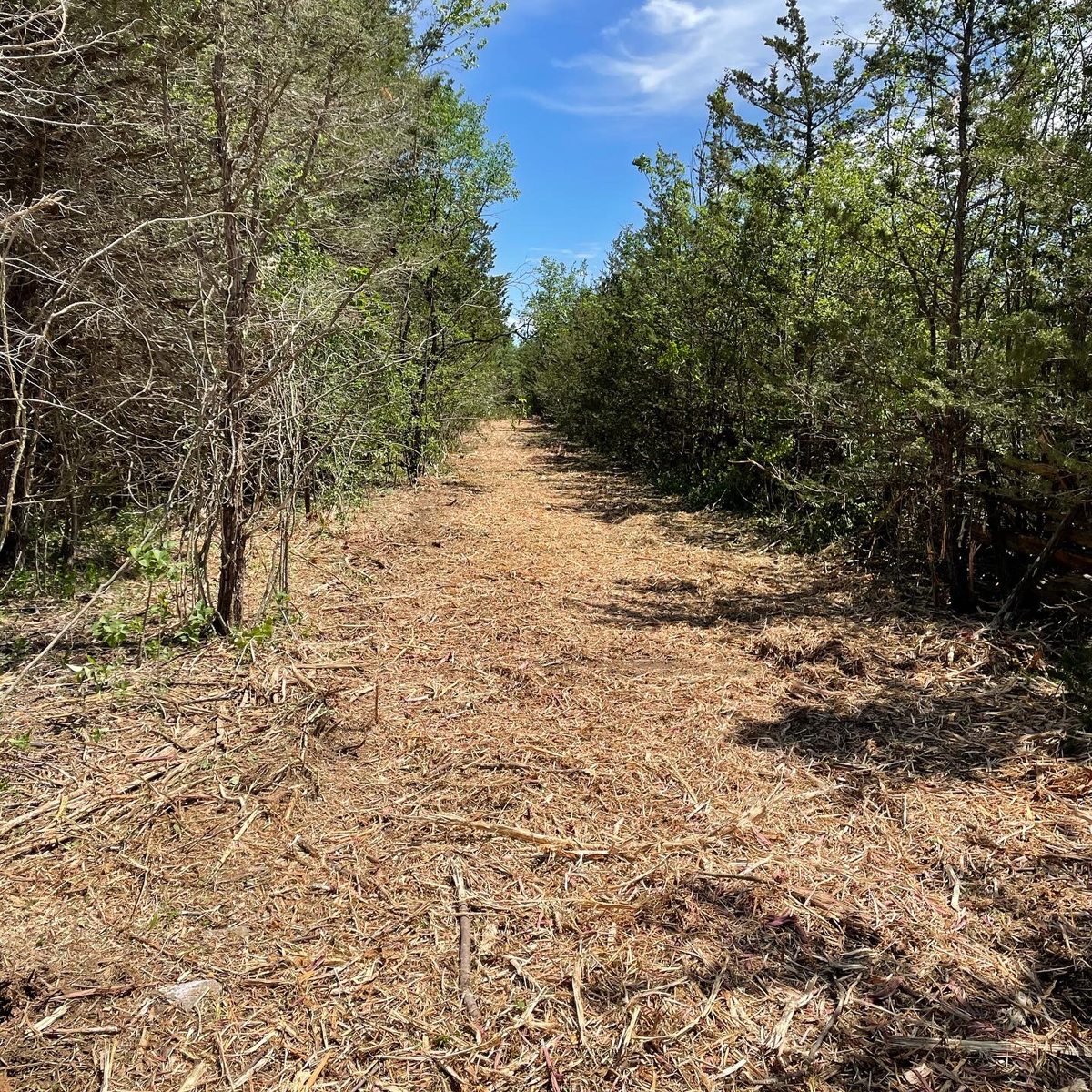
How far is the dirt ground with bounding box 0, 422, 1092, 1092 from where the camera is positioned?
1974mm

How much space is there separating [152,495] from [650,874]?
5122mm

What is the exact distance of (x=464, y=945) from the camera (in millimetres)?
2346

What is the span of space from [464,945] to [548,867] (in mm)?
471

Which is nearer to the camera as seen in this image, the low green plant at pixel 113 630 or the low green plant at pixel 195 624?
the low green plant at pixel 113 630

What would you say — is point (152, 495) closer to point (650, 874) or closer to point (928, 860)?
point (650, 874)

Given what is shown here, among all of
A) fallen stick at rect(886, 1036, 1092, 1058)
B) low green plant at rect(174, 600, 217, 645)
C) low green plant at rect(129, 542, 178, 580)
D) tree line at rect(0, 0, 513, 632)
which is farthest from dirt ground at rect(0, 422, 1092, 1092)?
tree line at rect(0, 0, 513, 632)

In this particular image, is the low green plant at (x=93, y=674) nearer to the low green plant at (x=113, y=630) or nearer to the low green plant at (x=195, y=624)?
the low green plant at (x=113, y=630)

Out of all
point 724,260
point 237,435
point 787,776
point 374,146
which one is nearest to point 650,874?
point 787,776

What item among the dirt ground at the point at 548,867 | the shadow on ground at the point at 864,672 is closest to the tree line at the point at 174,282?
the dirt ground at the point at 548,867

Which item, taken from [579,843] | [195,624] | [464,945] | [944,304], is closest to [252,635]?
[195,624]

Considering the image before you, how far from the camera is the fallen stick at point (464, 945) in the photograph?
6.98ft

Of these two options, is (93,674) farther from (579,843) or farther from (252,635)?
(579,843)

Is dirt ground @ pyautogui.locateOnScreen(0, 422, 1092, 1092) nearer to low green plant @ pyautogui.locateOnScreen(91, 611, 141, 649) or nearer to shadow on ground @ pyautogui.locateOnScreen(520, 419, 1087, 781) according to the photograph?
shadow on ground @ pyautogui.locateOnScreen(520, 419, 1087, 781)

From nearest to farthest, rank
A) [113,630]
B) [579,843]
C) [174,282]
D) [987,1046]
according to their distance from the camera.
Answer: [987,1046] < [579,843] < [113,630] < [174,282]
